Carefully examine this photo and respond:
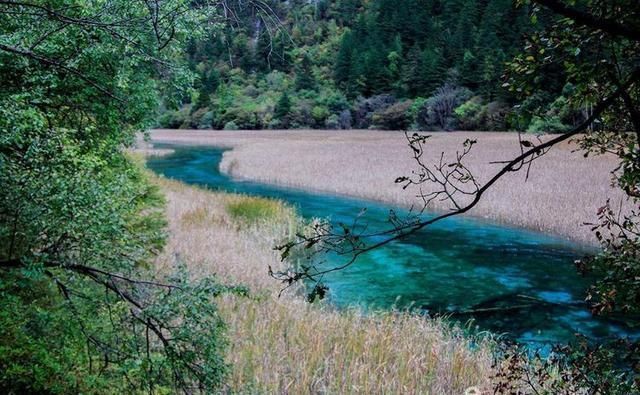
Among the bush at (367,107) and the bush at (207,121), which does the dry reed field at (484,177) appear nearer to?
the bush at (367,107)

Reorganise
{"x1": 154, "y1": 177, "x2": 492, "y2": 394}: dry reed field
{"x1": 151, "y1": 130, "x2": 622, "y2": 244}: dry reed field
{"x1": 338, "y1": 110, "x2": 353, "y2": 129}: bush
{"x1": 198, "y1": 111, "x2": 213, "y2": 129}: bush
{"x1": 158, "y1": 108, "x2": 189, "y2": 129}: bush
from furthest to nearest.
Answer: {"x1": 158, "y1": 108, "x2": 189, "y2": 129}: bush → {"x1": 198, "y1": 111, "x2": 213, "y2": 129}: bush → {"x1": 338, "y1": 110, "x2": 353, "y2": 129}: bush → {"x1": 151, "y1": 130, "x2": 622, "y2": 244}: dry reed field → {"x1": 154, "y1": 177, "x2": 492, "y2": 394}: dry reed field

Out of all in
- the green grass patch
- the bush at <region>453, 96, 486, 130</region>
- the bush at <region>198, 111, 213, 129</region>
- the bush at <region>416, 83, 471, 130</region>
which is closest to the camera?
the green grass patch

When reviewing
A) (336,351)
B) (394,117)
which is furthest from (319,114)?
(336,351)

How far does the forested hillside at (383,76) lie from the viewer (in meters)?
58.4

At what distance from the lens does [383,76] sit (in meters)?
72.3

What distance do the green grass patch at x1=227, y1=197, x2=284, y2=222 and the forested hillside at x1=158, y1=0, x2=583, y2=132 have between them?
3605 centimetres

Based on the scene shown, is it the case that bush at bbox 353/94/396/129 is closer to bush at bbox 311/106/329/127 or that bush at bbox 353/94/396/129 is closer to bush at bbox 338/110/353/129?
bush at bbox 338/110/353/129

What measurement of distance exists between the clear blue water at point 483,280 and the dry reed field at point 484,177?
33.6 inches

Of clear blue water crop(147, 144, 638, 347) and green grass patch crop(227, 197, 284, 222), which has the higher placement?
green grass patch crop(227, 197, 284, 222)

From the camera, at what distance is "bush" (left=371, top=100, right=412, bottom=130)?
201 ft

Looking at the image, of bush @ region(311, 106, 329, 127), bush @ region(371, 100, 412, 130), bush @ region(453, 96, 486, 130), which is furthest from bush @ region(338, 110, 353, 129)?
bush @ region(453, 96, 486, 130)

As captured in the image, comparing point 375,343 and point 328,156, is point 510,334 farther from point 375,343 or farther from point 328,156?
point 328,156

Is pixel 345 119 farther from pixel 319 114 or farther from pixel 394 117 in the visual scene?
pixel 394 117

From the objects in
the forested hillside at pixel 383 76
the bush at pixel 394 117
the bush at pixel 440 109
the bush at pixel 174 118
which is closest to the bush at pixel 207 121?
the forested hillside at pixel 383 76
